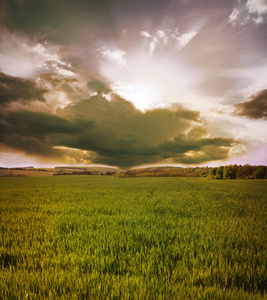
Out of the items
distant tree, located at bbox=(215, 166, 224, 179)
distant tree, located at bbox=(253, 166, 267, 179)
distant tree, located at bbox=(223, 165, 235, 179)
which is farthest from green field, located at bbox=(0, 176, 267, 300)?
distant tree, located at bbox=(215, 166, 224, 179)

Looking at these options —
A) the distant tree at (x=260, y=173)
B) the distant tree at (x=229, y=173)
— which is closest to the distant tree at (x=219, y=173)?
the distant tree at (x=229, y=173)

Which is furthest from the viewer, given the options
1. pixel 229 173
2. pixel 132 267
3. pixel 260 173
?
pixel 229 173

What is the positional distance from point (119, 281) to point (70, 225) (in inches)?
162

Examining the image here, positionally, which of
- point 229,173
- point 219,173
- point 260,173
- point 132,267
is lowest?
point 219,173

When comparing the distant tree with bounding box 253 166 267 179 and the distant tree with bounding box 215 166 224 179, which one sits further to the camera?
the distant tree with bounding box 215 166 224 179

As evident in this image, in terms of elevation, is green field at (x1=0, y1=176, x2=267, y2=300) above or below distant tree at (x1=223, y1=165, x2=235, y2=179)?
above

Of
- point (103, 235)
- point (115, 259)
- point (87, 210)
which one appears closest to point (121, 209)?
point (87, 210)

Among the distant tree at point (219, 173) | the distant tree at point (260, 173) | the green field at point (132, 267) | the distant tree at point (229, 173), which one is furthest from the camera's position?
the distant tree at point (219, 173)

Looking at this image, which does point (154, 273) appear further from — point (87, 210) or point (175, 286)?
point (87, 210)

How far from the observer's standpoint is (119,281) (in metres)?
3.00

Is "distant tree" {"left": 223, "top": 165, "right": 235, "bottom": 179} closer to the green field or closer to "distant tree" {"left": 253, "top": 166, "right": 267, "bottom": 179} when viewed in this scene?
"distant tree" {"left": 253, "top": 166, "right": 267, "bottom": 179}

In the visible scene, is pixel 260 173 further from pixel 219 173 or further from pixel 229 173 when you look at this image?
pixel 219 173

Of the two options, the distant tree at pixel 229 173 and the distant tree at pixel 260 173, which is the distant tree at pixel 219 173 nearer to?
the distant tree at pixel 229 173

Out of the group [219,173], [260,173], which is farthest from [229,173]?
[260,173]
